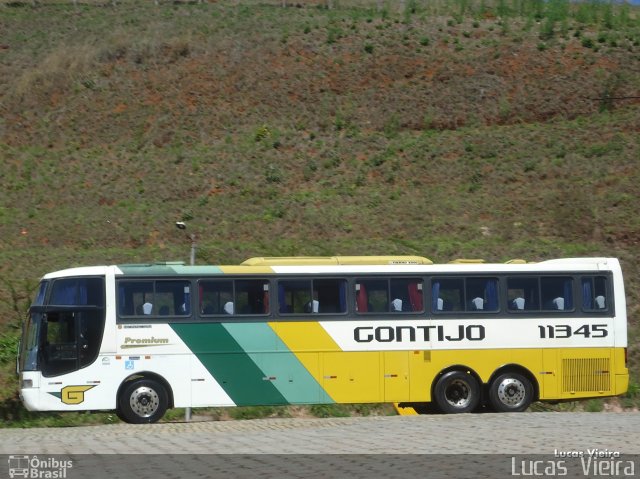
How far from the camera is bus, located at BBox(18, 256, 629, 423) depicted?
70.0ft

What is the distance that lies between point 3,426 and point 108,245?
18806mm

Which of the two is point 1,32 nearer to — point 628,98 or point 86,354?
point 628,98

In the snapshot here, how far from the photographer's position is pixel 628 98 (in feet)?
182

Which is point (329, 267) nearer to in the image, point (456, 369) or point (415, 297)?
point (415, 297)

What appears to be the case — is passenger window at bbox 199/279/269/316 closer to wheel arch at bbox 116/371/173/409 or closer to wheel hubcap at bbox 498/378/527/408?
wheel arch at bbox 116/371/173/409

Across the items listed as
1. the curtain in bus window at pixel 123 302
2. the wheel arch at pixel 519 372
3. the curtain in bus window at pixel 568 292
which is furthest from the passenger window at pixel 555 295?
the curtain in bus window at pixel 123 302

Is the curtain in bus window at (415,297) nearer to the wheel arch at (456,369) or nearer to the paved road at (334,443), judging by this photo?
the wheel arch at (456,369)

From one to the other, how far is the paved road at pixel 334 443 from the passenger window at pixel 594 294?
10.2 feet

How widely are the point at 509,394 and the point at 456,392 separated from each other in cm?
116

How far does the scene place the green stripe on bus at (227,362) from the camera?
21.6 metres

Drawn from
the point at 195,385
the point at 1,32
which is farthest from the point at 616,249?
the point at 1,32

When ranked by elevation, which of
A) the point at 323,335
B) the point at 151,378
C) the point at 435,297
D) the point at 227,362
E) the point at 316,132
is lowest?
the point at 151,378

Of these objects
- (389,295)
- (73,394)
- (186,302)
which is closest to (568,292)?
(389,295)

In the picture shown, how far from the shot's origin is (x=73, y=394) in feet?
69.0
